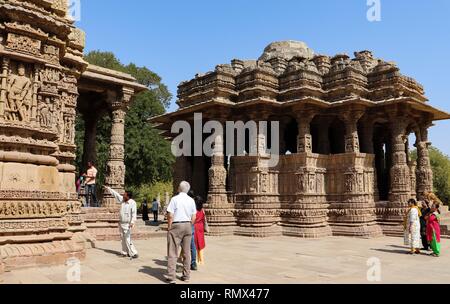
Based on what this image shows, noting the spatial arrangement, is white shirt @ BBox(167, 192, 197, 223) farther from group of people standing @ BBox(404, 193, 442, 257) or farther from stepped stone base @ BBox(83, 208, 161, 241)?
stepped stone base @ BBox(83, 208, 161, 241)

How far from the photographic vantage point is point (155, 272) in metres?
6.14

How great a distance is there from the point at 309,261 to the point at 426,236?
3.64 metres

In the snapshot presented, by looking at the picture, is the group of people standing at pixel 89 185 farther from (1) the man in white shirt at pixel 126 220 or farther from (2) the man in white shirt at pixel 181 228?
(2) the man in white shirt at pixel 181 228

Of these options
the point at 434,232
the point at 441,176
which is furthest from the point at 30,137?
the point at 441,176

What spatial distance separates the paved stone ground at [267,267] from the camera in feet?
18.4

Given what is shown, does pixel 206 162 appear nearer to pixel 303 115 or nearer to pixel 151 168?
pixel 303 115

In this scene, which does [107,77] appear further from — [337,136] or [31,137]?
[337,136]

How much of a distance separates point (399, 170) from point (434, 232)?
18.1 feet

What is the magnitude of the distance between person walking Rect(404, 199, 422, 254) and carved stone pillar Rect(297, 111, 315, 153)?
4.88m

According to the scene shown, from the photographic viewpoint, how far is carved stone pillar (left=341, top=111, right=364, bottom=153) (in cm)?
1419

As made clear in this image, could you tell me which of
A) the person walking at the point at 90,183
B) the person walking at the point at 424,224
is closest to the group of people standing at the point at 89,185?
the person walking at the point at 90,183

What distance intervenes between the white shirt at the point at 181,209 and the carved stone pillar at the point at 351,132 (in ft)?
32.4

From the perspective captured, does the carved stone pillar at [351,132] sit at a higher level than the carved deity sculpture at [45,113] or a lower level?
higher

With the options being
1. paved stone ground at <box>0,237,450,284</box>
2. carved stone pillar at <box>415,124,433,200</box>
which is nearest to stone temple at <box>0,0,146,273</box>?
paved stone ground at <box>0,237,450,284</box>
